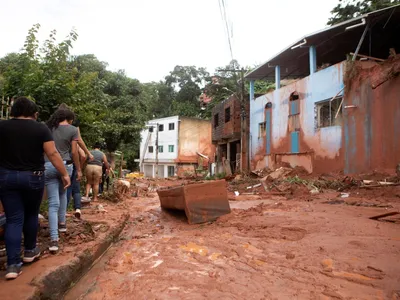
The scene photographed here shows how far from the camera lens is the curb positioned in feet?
8.26

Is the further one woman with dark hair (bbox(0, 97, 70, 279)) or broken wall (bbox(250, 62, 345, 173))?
broken wall (bbox(250, 62, 345, 173))

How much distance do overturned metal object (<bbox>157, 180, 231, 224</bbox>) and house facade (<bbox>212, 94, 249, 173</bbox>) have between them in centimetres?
1352

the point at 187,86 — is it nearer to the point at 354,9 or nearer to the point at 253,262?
the point at 354,9

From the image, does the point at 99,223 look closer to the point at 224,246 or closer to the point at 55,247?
the point at 55,247

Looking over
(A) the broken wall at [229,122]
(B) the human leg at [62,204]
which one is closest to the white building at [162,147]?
(A) the broken wall at [229,122]

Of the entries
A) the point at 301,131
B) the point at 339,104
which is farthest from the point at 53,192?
the point at 301,131

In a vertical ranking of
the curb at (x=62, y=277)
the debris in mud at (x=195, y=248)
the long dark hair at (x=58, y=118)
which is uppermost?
the long dark hair at (x=58, y=118)

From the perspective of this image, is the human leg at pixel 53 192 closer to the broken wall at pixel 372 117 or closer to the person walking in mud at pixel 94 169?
the person walking in mud at pixel 94 169

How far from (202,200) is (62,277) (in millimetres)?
3310

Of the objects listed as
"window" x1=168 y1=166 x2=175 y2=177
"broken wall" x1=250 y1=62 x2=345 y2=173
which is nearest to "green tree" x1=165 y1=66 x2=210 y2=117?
"window" x1=168 y1=166 x2=175 y2=177

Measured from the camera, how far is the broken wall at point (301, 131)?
1207 centimetres

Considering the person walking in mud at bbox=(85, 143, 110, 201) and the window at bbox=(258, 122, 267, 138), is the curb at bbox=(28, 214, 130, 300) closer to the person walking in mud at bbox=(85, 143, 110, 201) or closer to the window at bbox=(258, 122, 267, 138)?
the person walking in mud at bbox=(85, 143, 110, 201)

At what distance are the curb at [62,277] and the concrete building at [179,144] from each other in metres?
31.4

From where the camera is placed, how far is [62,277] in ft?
9.31
